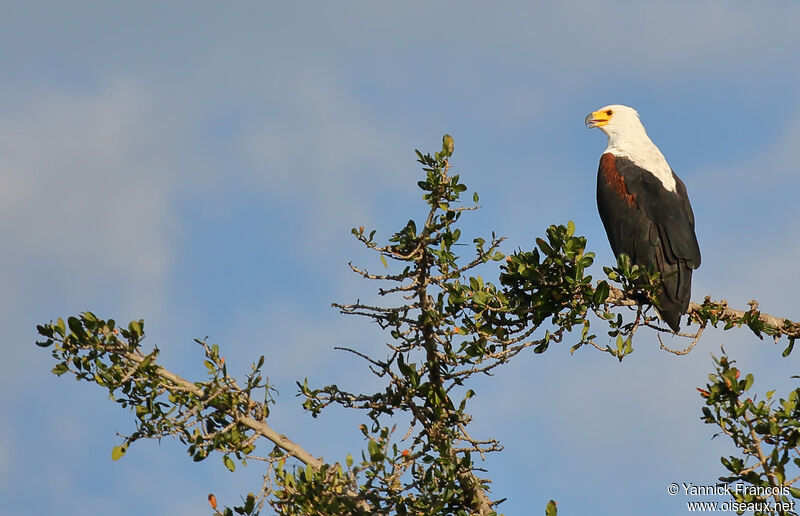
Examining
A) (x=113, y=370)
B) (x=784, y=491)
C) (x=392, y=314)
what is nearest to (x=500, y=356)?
(x=392, y=314)

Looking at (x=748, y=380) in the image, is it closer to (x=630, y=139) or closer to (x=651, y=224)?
(x=651, y=224)

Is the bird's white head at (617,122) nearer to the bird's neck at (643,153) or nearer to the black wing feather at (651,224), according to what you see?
the bird's neck at (643,153)

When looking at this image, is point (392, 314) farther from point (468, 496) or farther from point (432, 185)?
point (468, 496)

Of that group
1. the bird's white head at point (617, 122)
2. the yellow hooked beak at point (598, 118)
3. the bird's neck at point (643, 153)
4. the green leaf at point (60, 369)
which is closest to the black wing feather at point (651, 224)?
the bird's neck at point (643, 153)

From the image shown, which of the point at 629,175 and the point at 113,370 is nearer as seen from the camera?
the point at 113,370

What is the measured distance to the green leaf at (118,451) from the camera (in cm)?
417

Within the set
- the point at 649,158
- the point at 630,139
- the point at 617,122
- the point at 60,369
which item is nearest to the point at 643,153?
the point at 649,158

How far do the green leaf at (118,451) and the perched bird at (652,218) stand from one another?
393 cm

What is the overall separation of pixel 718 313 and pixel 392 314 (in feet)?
9.16

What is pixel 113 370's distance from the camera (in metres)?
4.23

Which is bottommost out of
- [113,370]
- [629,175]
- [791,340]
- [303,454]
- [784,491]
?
[784,491]

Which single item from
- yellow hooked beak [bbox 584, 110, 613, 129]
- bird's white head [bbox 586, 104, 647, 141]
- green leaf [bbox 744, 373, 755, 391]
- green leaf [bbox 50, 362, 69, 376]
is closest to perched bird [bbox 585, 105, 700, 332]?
bird's white head [bbox 586, 104, 647, 141]

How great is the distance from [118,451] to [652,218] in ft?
15.9

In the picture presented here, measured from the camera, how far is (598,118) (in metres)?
9.29
